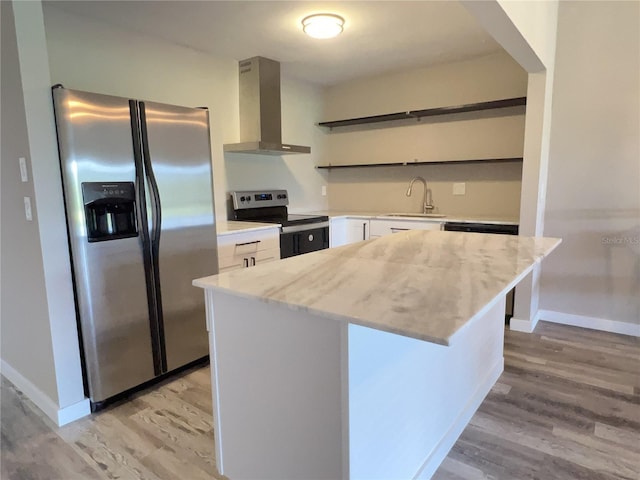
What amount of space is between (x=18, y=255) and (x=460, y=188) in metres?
3.66

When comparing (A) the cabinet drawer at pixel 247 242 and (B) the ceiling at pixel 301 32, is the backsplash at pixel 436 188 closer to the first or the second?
(B) the ceiling at pixel 301 32

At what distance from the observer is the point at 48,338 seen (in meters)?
1.99

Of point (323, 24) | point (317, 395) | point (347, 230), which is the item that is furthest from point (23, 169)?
point (347, 230)

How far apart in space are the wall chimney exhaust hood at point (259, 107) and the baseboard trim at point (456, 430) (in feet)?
8.21

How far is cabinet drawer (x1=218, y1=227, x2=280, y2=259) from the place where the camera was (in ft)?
9.20

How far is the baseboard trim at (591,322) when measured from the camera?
10.1 feet

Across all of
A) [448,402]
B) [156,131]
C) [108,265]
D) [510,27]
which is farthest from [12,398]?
[510,27]

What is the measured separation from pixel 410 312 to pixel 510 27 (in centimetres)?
180

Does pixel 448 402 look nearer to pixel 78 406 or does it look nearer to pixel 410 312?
pixel 410 312

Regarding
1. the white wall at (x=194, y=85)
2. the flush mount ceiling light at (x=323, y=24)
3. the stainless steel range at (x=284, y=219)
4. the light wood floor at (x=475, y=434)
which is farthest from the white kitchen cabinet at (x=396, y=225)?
the flush mount ceiling light at (x=323, y=24)

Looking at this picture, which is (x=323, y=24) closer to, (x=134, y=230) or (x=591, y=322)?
(x=134, y=230)

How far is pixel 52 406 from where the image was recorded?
2.05 metres

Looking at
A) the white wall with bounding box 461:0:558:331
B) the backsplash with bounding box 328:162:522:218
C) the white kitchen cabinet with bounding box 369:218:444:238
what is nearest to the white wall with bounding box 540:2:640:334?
the white wall with bounding box 461:0:558:331

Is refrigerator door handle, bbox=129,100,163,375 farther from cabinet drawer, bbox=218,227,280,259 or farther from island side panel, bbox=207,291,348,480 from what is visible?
island side panel, bbox=207,291,348,480
